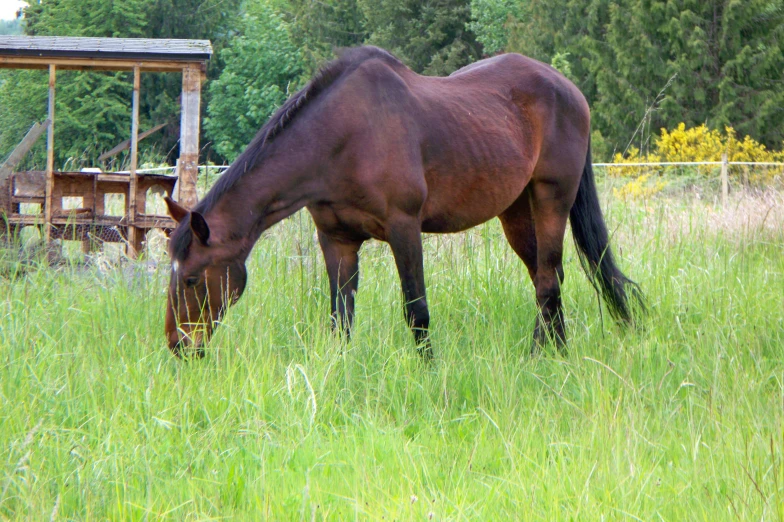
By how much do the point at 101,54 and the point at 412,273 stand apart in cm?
775

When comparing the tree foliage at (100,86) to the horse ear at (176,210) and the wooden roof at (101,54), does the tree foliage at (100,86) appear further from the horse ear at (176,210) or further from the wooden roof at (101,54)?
the horse ear at (176,210)

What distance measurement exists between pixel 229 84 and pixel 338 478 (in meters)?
40.4

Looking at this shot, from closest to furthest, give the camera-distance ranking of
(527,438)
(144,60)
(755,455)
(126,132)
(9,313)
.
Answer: (755,455) → (527,438) → (9,313) → (144,60) → (126,132)

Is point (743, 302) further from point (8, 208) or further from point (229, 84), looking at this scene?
point (229, 84)

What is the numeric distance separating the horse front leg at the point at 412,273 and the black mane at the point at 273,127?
2.82 feet

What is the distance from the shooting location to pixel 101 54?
10.6 metres

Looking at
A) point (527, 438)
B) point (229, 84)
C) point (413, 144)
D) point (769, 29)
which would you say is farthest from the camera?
point (229, 84)

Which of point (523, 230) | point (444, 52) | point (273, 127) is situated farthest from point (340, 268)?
point (444, 52)

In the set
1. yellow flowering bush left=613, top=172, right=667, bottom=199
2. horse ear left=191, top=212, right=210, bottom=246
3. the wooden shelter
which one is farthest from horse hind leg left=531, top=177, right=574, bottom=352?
the wooden shelter

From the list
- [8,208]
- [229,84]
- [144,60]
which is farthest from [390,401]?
[229,84]

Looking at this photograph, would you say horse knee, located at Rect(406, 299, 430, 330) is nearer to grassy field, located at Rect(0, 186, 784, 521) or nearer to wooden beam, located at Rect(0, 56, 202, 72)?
grassy field, located at Rect(0, 186, 784, 521)

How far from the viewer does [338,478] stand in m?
2.88

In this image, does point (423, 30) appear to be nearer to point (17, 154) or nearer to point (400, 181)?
point (17, 154)

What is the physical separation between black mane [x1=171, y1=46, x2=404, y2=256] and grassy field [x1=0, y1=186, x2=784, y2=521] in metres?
Result: 0.66
